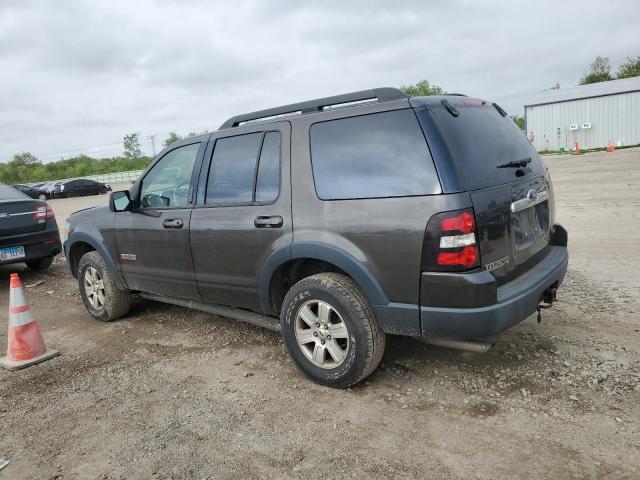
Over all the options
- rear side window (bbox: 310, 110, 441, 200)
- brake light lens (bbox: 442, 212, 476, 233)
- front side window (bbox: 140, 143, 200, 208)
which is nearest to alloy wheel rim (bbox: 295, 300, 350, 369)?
rear side window (bbox: 310, 110, 441, 200)

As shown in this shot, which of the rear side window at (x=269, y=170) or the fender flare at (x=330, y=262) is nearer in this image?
the fender flare at (x=330, y=262)

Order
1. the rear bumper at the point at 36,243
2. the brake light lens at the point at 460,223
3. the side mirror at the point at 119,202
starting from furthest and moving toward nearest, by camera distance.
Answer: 1. the rear bumper at the point at 36,243
2. the side mirror at the point at 119,202
3. the brake light lens at the point at 460,223

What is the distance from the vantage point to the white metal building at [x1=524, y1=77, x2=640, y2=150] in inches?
1331

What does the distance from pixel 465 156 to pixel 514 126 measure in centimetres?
106

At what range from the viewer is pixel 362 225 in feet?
10.5

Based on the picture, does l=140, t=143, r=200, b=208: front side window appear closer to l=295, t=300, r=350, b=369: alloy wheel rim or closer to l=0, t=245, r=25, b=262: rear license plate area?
l=295, t=300, r=350, b=369: alloy wheel rim

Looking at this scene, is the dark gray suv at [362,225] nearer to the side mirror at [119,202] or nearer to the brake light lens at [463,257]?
the brake light lens at [463,257]

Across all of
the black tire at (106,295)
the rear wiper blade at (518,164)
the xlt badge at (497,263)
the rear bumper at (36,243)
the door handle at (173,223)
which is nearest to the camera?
the xlt badge at (497,263)

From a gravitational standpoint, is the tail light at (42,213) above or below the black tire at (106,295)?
above

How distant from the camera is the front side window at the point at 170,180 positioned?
441cm

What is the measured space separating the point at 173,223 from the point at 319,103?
1.64 m

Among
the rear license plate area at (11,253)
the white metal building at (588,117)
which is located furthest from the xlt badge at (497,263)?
the white metal building at (588,117)

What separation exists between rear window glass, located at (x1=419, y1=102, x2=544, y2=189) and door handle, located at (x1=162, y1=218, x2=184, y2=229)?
2246mm

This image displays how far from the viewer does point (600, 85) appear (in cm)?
3800
